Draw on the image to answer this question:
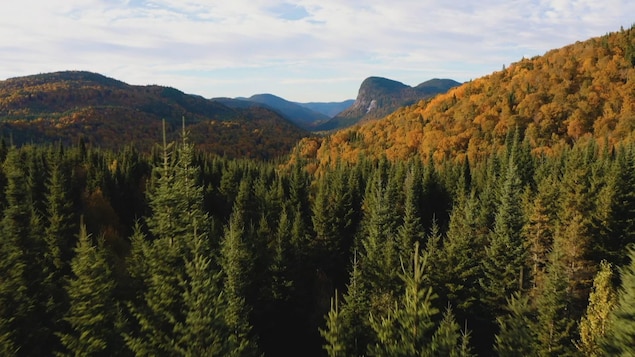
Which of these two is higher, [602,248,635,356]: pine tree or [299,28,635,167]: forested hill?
[299,28,635,167]: forested hill

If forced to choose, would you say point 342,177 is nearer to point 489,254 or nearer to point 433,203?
point 433,203

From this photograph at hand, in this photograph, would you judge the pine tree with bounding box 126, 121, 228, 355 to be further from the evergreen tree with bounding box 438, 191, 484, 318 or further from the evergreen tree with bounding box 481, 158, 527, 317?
the evergreen tree with bounding box 481, 158, 527, 317

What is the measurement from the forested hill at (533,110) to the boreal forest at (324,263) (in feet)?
6.32

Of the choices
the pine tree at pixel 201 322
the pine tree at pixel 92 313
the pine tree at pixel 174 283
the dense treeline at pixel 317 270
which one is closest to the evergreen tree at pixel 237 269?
the dense treeline at pixel 317 270

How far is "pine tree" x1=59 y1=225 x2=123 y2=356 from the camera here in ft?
44.4

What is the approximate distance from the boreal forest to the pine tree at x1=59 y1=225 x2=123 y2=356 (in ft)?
0.21

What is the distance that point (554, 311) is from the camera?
2325 cm

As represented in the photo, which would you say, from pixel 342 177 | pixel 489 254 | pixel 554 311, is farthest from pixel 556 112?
pixel 554 311

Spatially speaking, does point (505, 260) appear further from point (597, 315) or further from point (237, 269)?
point (237, 269)

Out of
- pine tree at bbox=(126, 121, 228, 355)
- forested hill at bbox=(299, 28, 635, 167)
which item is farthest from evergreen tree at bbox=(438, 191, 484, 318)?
forested hill at bbox=(299, 28, 635, 167)

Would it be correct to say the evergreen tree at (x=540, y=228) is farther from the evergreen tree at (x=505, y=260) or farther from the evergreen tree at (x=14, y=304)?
the evergreen tree at (x=14, y=304)

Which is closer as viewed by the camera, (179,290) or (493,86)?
(179,290)

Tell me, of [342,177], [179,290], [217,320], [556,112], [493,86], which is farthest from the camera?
[493,86]

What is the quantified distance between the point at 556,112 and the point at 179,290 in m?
109
